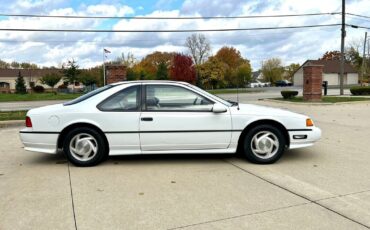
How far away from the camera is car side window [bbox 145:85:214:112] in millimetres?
5629

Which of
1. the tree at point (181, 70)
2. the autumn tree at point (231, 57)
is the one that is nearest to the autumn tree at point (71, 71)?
the tree at point (181, 70)

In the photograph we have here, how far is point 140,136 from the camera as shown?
18.2ft

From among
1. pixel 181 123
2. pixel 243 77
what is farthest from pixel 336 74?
pixel 181 123

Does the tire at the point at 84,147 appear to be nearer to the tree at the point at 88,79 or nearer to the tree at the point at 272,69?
the tree at the point at 88,79

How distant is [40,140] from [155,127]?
190 centimetres

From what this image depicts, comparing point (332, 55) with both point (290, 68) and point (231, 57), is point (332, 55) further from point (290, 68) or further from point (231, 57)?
point (231, 57)

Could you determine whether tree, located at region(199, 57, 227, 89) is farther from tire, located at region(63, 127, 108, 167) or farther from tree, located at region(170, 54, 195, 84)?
tire, located at region(63, 127, 108, 167)

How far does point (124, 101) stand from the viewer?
5.66 metres

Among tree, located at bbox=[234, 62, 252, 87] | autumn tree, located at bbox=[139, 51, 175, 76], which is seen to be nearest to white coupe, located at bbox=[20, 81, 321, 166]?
tree, located at bbox=[234, 62, 252, 87]

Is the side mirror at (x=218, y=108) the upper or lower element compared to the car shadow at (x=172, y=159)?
upper

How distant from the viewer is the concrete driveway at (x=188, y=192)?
3518 mm

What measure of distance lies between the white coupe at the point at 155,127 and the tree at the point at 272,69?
86.2 m

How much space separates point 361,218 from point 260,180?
152cm

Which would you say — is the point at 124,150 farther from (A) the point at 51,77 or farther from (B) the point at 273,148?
(A) the point at 51,77
